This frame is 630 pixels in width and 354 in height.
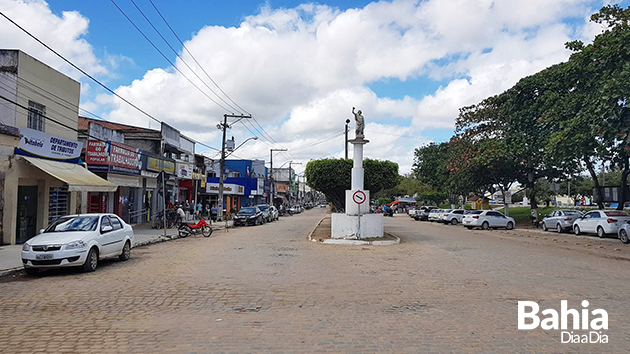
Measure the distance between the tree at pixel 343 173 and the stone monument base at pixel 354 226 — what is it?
956 centimetres

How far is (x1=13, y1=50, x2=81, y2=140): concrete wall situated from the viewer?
56.1 feet

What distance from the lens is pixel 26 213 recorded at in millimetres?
18203

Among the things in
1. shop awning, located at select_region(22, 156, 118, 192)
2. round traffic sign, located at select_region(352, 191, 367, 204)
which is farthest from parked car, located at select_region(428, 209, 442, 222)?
shop awning, located at select_region(22, 156, 118, 192)

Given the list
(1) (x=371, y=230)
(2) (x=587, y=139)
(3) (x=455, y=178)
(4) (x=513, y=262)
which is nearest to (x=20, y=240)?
(1) (x=371, y=230)

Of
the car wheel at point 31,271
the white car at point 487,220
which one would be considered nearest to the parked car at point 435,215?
the white car at point 487,220

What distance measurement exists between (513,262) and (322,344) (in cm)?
971

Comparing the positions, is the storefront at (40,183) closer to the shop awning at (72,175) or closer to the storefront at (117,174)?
the shop awning at (72,175)

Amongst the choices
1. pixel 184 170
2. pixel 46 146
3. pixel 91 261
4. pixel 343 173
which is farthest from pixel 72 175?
pixel 184 170

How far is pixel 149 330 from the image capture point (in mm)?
6281

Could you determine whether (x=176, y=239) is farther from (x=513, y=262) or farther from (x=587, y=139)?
(x=587, y=139)

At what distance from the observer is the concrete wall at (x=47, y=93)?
17109 millimetres

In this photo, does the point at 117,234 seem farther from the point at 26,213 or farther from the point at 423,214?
the point at 423,214

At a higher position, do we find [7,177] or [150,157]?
[150,157]

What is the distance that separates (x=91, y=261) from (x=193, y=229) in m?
12.3
